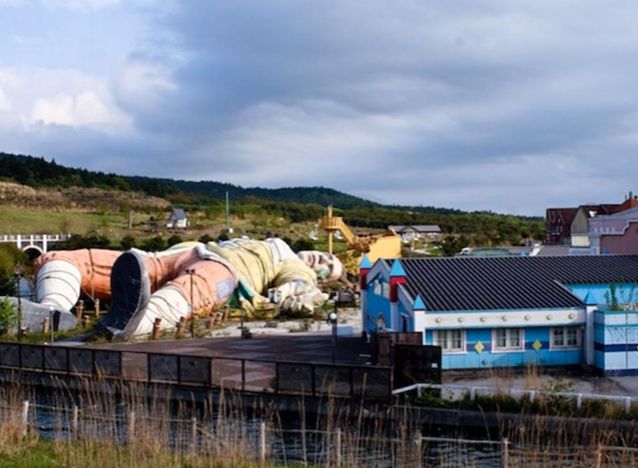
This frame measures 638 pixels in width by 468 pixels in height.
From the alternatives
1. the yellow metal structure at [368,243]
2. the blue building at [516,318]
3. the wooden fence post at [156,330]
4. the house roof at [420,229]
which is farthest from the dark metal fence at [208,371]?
the house roof at [420,229]

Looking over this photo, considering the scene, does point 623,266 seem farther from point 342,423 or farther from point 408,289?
point 342,423

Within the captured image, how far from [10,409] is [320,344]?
1715 centimetres

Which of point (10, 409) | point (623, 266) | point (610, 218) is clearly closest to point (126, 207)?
point (610, 218)

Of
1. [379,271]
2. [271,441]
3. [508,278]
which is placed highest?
[379,271]

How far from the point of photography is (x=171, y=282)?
41094 millimetres

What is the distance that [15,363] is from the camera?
26359 millimetres

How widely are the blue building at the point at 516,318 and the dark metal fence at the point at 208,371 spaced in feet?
16.3

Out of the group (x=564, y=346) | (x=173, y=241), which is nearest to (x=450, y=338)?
(x=564, y=346)

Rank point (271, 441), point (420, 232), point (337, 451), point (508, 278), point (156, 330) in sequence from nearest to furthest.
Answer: point (337, 451) → point (271, 441) → point (508, 278) → point (156, 330) → point (420, 232)

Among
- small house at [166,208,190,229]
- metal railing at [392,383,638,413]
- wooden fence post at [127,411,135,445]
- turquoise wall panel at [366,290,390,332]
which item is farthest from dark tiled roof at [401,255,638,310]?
small house at [166,208,190,229]

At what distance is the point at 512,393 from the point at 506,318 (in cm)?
593

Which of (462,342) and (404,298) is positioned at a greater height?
(404,298)

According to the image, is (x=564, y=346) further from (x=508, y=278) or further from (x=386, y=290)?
(x=386, y=290)

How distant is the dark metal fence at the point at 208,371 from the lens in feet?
69.9
